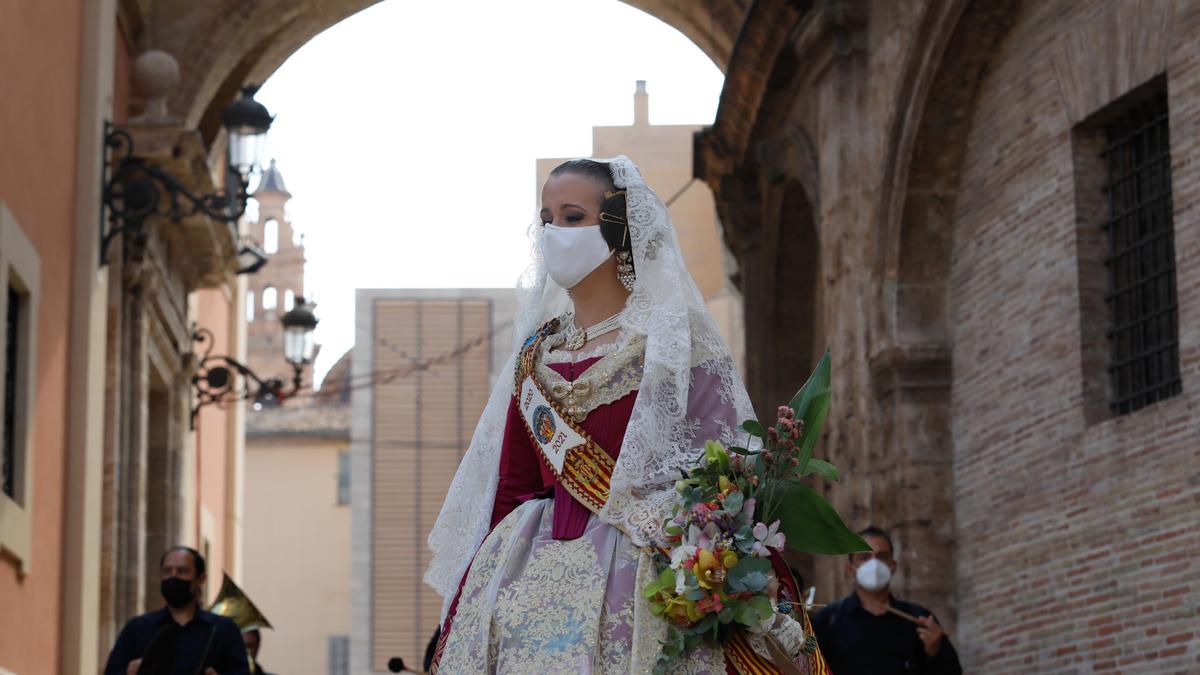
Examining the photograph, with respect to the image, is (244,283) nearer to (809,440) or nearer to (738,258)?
(738,258)

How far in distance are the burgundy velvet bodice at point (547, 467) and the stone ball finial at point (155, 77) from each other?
11936 millimetres

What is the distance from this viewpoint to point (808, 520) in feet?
17.2

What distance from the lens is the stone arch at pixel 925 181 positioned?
13.9m

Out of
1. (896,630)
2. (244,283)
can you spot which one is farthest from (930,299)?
(244,283)

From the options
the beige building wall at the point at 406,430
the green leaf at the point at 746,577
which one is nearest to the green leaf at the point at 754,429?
the green leaf at the point at 746,577

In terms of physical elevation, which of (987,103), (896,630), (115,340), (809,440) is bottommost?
(896,630)

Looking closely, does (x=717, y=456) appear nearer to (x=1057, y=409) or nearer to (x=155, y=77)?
(x=1057, y=409)

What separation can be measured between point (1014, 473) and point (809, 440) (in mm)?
8009

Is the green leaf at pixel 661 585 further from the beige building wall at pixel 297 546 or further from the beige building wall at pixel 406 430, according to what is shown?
the beige building wall at pixel 297 546

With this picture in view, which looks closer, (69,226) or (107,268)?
(69,226)

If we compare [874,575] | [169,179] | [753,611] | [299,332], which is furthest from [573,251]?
[299,332]

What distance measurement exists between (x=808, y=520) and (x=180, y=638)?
5233mm

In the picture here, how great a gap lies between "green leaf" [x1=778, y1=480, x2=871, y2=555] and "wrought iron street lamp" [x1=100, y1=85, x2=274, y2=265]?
9.31 metres

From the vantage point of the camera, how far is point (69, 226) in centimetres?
1381
